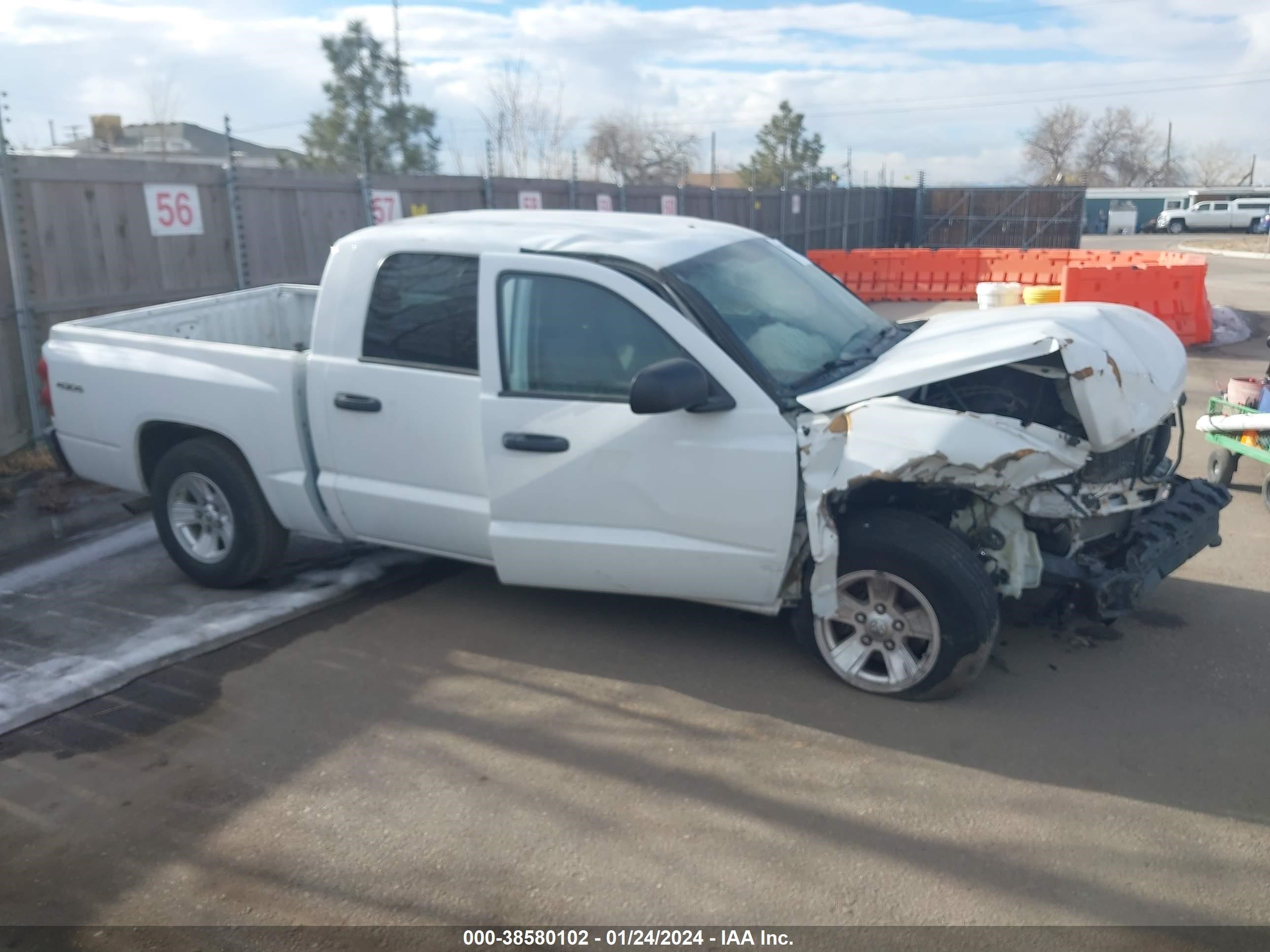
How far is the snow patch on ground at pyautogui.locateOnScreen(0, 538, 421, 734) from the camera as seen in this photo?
4781 mm

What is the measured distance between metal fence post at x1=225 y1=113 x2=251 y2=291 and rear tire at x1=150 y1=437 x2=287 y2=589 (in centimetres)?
590

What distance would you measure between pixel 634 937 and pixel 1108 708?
233 cm

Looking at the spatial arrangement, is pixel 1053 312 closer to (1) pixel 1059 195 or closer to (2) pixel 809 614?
(2) pixel 809 614

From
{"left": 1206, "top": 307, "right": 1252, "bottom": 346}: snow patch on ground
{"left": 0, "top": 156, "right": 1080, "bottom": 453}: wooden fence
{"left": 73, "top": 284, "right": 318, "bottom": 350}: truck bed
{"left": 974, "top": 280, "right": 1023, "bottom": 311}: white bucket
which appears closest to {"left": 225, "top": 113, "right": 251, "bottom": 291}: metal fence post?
{"left": 0, "top": 156, "right": 1080, "bottom": 453}: wooden fence

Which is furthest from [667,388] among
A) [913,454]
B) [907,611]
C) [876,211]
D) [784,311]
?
[876,211]

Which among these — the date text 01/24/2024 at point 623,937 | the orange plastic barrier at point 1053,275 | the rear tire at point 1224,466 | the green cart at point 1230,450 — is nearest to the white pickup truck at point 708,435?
the date text 01/24/2024 at point 623,937

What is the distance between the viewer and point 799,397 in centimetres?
451

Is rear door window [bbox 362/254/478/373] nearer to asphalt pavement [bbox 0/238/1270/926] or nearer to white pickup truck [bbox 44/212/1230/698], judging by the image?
white pickup truck [bbox 44/212/1230/698]

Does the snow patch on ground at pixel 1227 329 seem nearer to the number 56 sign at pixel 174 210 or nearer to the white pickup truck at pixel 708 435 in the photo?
the white pickup truck at pixel 708 435

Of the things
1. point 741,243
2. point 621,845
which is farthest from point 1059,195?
point 621,845

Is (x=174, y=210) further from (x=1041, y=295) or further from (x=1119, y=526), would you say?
(x=1041, y=295)

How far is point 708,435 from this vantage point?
453cm

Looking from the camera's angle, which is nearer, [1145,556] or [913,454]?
[913,454]

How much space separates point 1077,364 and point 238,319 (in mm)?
5232
